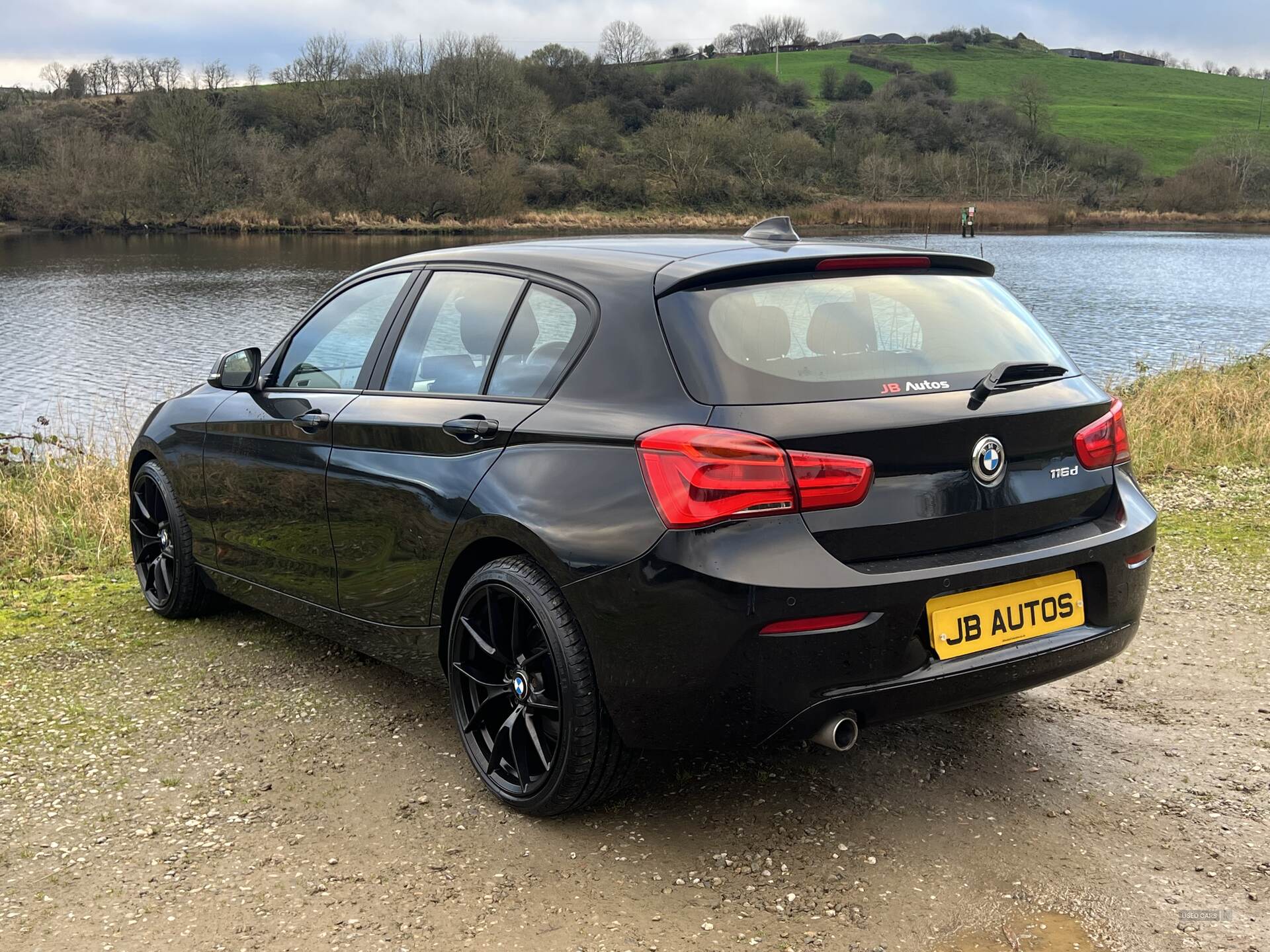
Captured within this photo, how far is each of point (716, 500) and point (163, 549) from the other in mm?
3485

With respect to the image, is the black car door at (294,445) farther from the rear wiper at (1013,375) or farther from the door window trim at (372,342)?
the rear wiper at (1013,375)

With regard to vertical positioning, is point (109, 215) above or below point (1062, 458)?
above

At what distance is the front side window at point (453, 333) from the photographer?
3.54 metres

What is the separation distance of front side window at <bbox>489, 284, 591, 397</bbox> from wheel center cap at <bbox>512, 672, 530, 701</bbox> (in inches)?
31.4

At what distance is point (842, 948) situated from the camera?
8.44 ft

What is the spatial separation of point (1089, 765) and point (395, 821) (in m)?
2.14

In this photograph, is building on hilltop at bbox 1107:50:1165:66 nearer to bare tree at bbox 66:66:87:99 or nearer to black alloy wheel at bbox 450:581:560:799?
bare tree at bbox 66:66:87:99

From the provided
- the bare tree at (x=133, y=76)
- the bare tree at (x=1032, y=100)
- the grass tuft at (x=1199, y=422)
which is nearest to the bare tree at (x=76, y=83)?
the bare tree at (x=133, y=76)

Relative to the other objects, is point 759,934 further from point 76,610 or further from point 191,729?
point 76,610

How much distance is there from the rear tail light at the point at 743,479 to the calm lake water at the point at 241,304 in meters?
10.7

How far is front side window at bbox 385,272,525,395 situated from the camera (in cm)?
354

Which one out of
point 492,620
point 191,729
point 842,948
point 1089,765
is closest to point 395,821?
point 492,620

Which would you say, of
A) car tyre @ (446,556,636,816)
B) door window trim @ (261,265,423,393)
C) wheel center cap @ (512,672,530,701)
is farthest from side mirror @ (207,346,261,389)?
wheel center cap @ (512,672,530,701)

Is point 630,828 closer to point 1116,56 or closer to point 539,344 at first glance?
point 539,344
